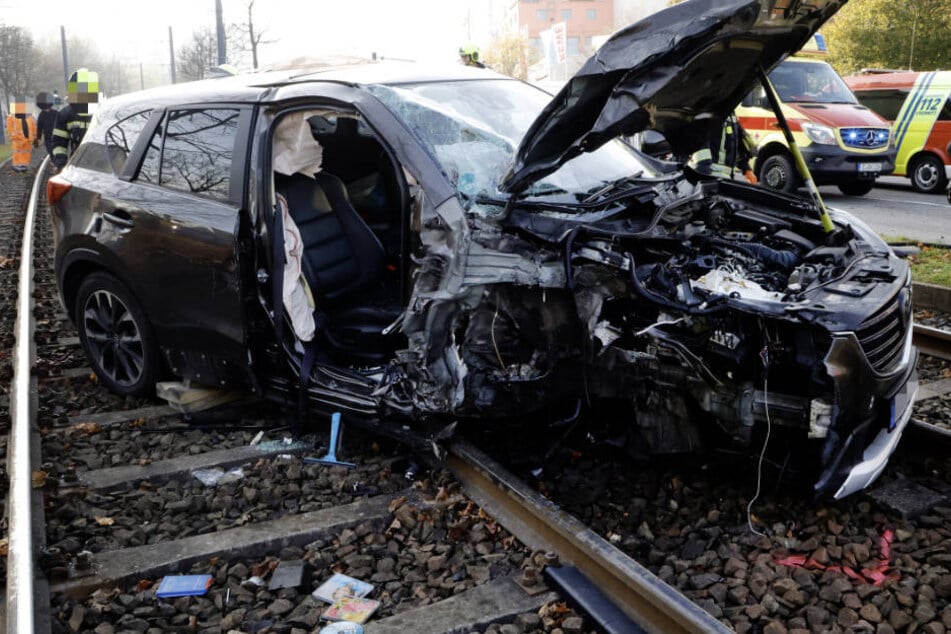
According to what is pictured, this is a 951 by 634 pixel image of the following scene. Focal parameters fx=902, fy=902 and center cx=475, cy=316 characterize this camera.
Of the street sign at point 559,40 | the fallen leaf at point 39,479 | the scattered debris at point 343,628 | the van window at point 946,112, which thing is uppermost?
the street sign at point 559,40

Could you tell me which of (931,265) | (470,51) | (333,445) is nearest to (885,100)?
(470,51)

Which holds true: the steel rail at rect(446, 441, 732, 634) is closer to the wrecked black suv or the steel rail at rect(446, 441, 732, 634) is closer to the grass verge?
the wrecked black suv

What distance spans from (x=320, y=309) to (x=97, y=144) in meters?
2.03

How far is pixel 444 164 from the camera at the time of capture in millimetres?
4188

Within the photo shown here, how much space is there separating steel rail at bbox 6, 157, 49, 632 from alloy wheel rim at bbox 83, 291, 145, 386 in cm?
46

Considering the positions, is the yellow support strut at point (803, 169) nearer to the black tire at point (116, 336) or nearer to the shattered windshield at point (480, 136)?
the shattered windshield at point (480, 136)

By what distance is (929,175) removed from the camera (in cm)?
1634

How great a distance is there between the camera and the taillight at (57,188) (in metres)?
5.68

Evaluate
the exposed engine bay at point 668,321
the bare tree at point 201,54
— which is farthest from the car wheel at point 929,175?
the bare tree at point 201,54

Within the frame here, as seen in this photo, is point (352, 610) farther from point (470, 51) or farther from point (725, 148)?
point (470, 51)

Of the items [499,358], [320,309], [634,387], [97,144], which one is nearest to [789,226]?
[634,387]

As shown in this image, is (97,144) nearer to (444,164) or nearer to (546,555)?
(444,164)

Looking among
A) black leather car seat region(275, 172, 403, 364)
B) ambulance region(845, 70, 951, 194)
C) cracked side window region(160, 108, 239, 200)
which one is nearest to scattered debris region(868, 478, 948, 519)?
black leather car seat region(275, 172, 403, 364)

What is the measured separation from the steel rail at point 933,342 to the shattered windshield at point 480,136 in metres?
2.37
